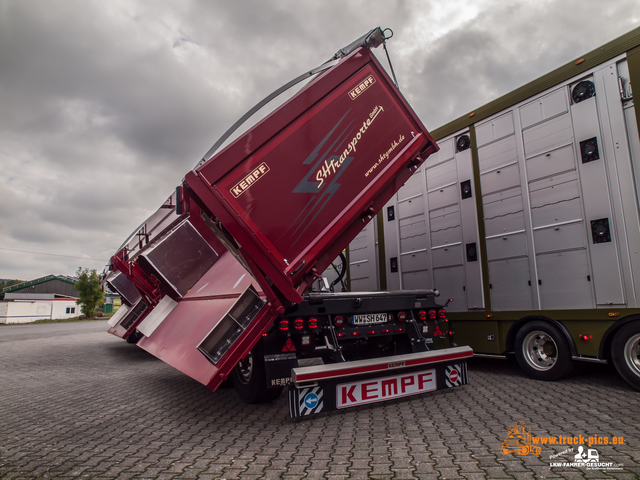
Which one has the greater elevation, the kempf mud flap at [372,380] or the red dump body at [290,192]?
the red dump body at [290,192]

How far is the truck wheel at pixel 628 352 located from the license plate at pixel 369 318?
2512mm

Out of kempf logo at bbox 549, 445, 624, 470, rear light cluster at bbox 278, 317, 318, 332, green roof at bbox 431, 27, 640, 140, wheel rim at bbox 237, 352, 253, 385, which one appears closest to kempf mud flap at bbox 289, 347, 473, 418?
rear light cluster at bbox 278, 317, 318, 332

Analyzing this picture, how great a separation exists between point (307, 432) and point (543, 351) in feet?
11.2

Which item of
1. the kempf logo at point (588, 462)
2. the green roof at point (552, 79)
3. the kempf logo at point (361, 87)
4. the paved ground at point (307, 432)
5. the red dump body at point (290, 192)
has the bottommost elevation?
the paved ground at point (307, 432)

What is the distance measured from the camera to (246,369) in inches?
159

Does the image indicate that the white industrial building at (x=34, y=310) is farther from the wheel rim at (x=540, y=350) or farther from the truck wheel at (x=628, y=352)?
the truck wheel at (x=628, y=352)

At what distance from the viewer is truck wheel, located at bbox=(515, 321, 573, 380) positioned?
4465mm

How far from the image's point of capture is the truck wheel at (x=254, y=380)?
3764 millimetres

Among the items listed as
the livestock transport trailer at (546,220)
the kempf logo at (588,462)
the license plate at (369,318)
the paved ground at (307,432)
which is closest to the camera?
the kempf logo at (588,462)

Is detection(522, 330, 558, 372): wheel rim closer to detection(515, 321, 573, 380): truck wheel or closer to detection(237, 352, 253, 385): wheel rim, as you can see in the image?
detection(515, 321, 573, 380): truck wheel

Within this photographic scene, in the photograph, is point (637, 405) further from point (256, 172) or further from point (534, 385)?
point (256, 172)

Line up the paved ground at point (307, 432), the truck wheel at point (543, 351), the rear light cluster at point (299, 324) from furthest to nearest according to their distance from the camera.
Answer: the truck wheel at point (543, 351) < the rear light cluster at point (299, 324) < the paved ground at point (307, 432)

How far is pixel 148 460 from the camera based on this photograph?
266 cm

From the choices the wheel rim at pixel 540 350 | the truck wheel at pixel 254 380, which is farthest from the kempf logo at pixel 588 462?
the truck wheel at pixel 254 380
